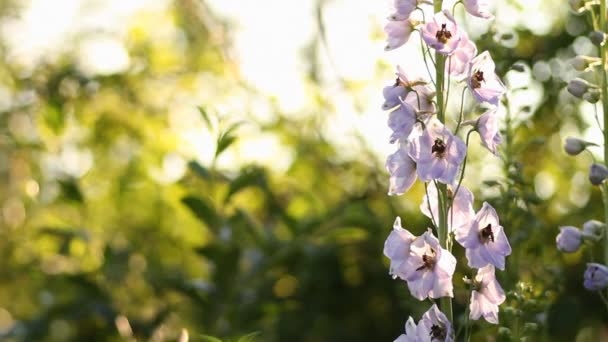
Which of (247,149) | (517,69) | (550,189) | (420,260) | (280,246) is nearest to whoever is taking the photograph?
(420,260)

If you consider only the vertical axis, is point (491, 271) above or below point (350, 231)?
above

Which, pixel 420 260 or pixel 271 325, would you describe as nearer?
pixel 420 260

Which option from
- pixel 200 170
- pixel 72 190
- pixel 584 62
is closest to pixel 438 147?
pixel 584 62

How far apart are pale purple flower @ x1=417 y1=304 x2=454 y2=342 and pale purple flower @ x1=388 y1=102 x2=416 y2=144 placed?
0.26m

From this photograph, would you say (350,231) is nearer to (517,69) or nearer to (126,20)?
(517,69)

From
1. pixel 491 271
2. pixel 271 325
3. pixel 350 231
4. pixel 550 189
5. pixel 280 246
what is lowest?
pixel 271 325

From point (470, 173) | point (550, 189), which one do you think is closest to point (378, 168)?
point (470, 173)

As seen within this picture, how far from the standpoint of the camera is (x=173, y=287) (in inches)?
114

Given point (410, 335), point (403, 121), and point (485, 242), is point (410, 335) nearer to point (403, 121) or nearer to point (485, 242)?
point (485, 242)

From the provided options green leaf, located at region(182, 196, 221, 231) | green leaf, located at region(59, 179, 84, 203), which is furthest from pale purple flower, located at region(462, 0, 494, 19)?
green leaf, located at region(59, 179, 84, 203)

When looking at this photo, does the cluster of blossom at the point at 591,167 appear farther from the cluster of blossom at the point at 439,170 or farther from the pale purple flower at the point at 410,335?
the pale purple flower at the point at 410,335

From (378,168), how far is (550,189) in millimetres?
638

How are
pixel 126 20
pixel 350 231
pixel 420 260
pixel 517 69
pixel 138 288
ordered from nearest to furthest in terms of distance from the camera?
1. pixel 420 260
2. pixel 517 69
3. pixel 350 231
4. pixel 138 288
5. pixel 126 20

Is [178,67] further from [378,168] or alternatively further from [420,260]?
[420,260]
